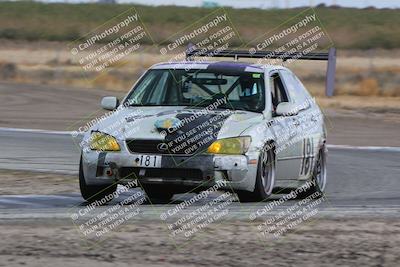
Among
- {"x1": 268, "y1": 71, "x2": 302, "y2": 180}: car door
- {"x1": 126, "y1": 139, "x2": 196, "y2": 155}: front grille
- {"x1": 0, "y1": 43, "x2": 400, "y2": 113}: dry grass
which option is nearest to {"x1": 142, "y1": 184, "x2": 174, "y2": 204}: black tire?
{"x1": 126, "y1": 139, "x2": 196, "y2": 155}: front grille

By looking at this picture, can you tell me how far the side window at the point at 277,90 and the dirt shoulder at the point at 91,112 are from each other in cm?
985

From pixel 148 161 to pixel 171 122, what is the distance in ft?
1.47

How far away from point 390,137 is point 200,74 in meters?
12.5

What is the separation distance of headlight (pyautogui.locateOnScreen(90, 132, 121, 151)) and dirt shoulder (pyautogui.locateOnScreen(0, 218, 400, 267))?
6.06ft

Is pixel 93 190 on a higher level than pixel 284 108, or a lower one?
lower

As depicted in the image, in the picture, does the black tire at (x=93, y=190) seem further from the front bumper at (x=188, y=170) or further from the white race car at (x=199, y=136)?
the front bumper at (x=188, y=170)

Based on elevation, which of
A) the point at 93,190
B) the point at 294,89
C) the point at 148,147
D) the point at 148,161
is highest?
the point at 294,89

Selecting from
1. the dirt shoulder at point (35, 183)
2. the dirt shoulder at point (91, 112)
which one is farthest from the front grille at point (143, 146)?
the dirt shoulder at point (91, 112)

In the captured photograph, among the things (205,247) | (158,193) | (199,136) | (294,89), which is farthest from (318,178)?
(205,247)

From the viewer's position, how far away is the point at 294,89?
1247 centimetres

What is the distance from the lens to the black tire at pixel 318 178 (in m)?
12.4

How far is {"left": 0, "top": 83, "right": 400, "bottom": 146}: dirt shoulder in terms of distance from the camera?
2378cm

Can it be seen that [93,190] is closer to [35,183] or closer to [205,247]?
[35,183]

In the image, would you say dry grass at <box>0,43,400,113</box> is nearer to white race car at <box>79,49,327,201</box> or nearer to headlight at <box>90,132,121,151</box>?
white race car at <box>79,49,327,201</box>
